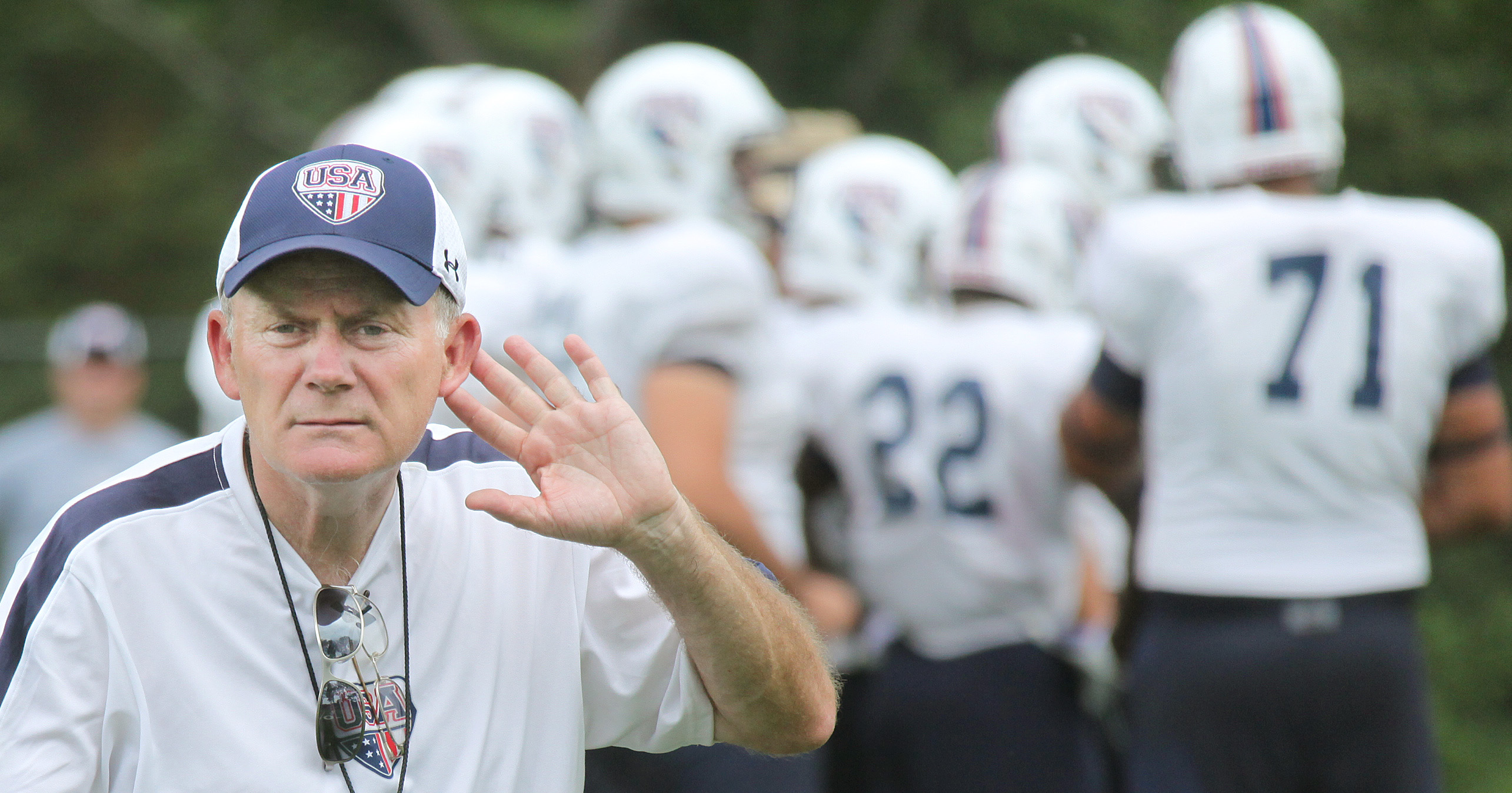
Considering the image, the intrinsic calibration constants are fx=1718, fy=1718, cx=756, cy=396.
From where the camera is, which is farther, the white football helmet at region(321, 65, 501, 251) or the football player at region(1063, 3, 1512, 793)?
the white football helmet at region(321, 65, 501, 251)

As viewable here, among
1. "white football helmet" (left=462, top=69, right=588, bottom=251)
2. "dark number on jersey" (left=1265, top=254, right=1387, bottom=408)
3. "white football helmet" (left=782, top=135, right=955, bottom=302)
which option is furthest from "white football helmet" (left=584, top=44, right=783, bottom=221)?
"dark number on jersey" (left=1265, top=254, right=1387, bottom=408)

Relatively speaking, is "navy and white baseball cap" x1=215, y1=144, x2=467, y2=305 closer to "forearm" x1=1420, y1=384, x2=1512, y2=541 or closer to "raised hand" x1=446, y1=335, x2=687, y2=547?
"raised hand" x1=446, y1=335, x2=687, y2=547

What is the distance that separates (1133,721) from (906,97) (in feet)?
39.8

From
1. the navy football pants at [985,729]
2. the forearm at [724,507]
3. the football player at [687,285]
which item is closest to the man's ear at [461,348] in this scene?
the football player at [687,285]

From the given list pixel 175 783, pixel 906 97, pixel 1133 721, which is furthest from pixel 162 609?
pixel 906 97

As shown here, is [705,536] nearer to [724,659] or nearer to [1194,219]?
[724,659]

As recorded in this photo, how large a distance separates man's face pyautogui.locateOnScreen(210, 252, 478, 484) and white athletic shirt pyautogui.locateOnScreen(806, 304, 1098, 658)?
3040 mm

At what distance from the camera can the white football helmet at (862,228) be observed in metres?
6.48

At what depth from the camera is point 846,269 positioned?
255 inches

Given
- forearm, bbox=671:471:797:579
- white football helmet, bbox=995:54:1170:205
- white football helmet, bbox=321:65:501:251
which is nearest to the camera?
forearm, bbox=671:471:797:579

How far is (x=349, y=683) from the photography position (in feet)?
7.82

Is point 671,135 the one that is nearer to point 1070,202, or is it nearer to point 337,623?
point 1070,202

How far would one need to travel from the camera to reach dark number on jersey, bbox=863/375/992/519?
5180mm

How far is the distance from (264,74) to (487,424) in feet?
48.3
